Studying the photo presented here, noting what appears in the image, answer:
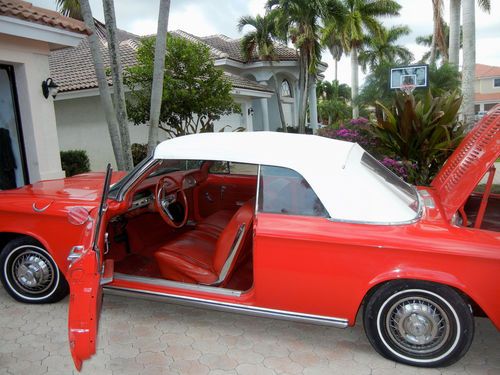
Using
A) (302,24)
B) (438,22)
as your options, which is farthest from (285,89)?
(438,22)

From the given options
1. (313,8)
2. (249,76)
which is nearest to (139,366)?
(313,8)

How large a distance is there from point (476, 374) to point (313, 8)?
17901 millimetres

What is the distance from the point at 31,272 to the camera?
3.73m

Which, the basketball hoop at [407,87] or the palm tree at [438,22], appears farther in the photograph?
the palm tree at [438,22]

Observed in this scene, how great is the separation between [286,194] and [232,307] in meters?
0.91

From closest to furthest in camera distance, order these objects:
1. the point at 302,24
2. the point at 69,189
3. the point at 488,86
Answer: the point at 69,189, the point at 302,24, the point at 488,86

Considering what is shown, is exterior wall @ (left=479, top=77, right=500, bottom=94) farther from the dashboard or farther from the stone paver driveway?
the stone paver driveway

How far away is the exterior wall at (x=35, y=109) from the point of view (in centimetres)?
716

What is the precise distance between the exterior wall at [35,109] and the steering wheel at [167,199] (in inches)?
162

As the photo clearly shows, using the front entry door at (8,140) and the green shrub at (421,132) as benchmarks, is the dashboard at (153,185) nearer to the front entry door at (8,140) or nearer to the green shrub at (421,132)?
the green shrub at (421,132)

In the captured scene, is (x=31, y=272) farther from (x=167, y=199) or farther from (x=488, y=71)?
(x=488, y=71)

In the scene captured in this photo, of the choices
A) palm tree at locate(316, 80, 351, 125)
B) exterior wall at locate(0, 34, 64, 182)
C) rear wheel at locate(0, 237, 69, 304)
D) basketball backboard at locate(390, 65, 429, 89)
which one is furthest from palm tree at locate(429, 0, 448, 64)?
palm tree at locate(316, 80, 351, 125)

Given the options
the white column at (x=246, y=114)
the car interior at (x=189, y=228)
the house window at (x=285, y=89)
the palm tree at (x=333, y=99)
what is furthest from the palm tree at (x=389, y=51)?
the car interior at (x=189, y=228)

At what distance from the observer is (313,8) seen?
18281 mm
